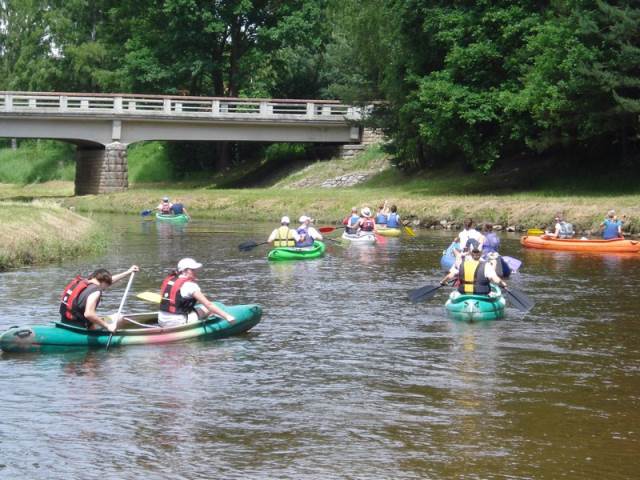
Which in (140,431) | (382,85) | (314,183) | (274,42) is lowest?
(140,431)

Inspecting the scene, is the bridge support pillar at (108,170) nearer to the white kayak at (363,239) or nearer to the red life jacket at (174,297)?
the white kayak at (363,239)

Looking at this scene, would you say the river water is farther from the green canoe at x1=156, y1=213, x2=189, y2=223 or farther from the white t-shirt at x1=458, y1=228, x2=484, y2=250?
the green canoe at x1=156, y1=213, x2=189, y2=223

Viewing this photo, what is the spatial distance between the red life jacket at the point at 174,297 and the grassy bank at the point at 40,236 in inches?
389

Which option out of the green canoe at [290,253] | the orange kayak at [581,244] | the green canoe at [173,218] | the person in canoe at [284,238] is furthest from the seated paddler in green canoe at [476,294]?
the green canoe at [173,218]

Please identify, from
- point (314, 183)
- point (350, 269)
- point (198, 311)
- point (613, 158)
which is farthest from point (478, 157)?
point (198, 311)

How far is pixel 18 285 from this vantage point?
23.2 m

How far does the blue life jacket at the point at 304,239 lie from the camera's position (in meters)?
30.0

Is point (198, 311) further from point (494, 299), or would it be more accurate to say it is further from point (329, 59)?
point (329, 59)

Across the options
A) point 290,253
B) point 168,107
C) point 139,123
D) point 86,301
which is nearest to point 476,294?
point 86,301

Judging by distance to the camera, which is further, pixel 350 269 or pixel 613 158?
pixel 613 158

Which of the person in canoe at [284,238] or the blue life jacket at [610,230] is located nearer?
the person in canoe at [284,238]

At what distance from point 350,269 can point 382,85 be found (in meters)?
26.0

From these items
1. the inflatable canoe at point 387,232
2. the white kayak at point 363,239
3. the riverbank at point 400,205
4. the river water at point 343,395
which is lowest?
the river water at point 343,395

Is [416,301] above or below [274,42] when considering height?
below
